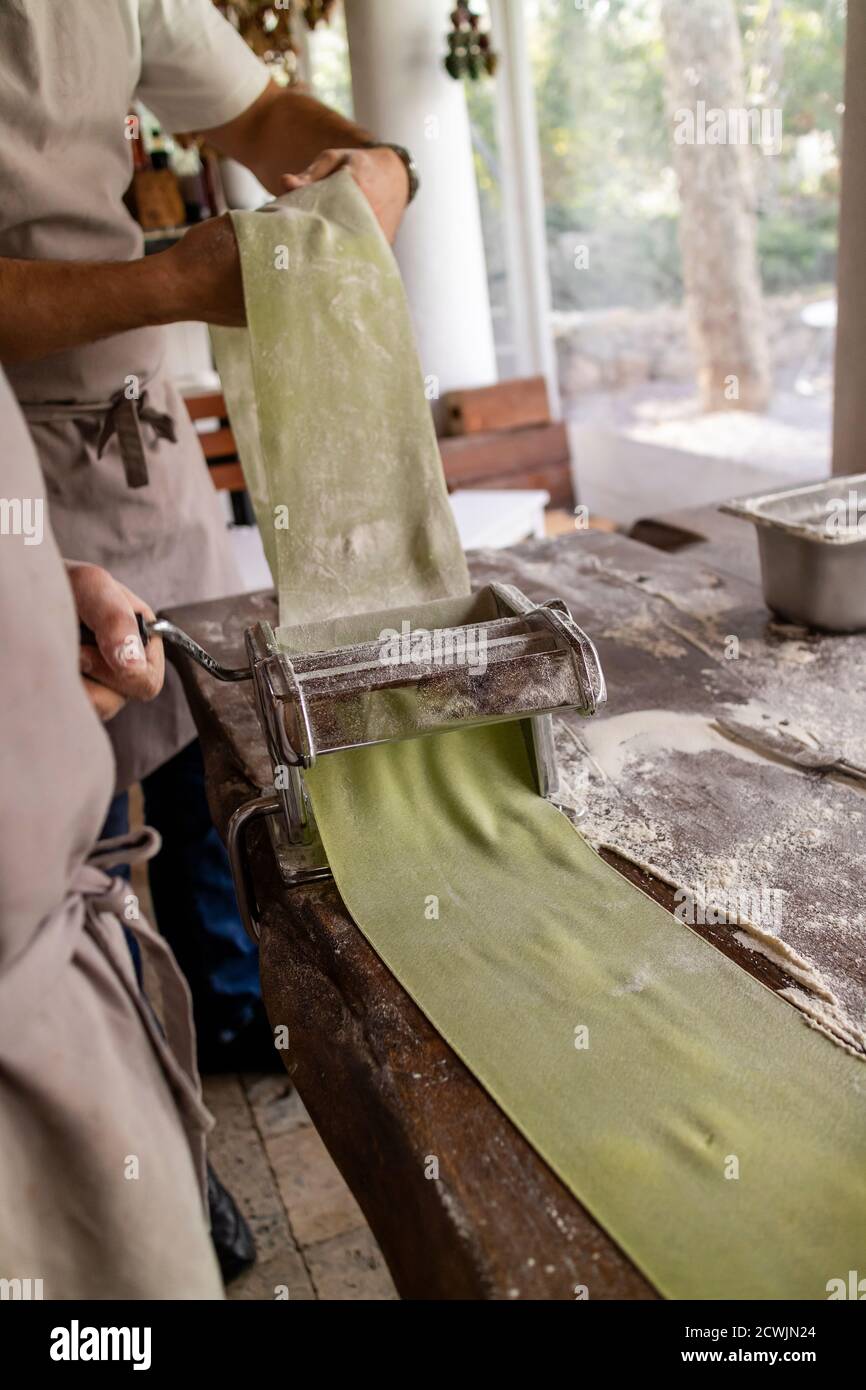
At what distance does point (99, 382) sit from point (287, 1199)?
52.1 inches

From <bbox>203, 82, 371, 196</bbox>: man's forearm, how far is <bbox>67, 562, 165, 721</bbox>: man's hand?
849 mm

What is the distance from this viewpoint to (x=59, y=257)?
162 centimetres

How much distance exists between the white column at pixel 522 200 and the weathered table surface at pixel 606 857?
3298mm

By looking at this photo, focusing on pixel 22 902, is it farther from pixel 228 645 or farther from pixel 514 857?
pixel 228 645

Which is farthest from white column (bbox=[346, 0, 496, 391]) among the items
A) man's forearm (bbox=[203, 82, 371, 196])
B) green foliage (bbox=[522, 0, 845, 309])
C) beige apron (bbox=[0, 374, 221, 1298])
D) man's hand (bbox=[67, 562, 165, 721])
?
beige apron (bbox=[0, 374, 221, 1298])

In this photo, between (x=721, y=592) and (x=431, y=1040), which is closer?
(x=431, y=1040)

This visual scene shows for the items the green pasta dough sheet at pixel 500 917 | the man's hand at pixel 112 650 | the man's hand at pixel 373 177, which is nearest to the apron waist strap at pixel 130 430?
the green pasta dough sheet at pixel 500 917

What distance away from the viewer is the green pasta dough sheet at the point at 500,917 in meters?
0.70

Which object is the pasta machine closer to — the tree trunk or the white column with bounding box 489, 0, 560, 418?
the tree trunk

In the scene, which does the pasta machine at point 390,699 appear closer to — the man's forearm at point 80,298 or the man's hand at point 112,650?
the man's hand at point 112,650

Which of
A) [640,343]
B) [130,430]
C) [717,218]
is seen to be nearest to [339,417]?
[130,430]

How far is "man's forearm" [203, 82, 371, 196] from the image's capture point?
1744 millimetres

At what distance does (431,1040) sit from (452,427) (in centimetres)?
347

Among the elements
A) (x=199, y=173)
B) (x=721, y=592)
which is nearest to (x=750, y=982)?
(x=721, y=592)
